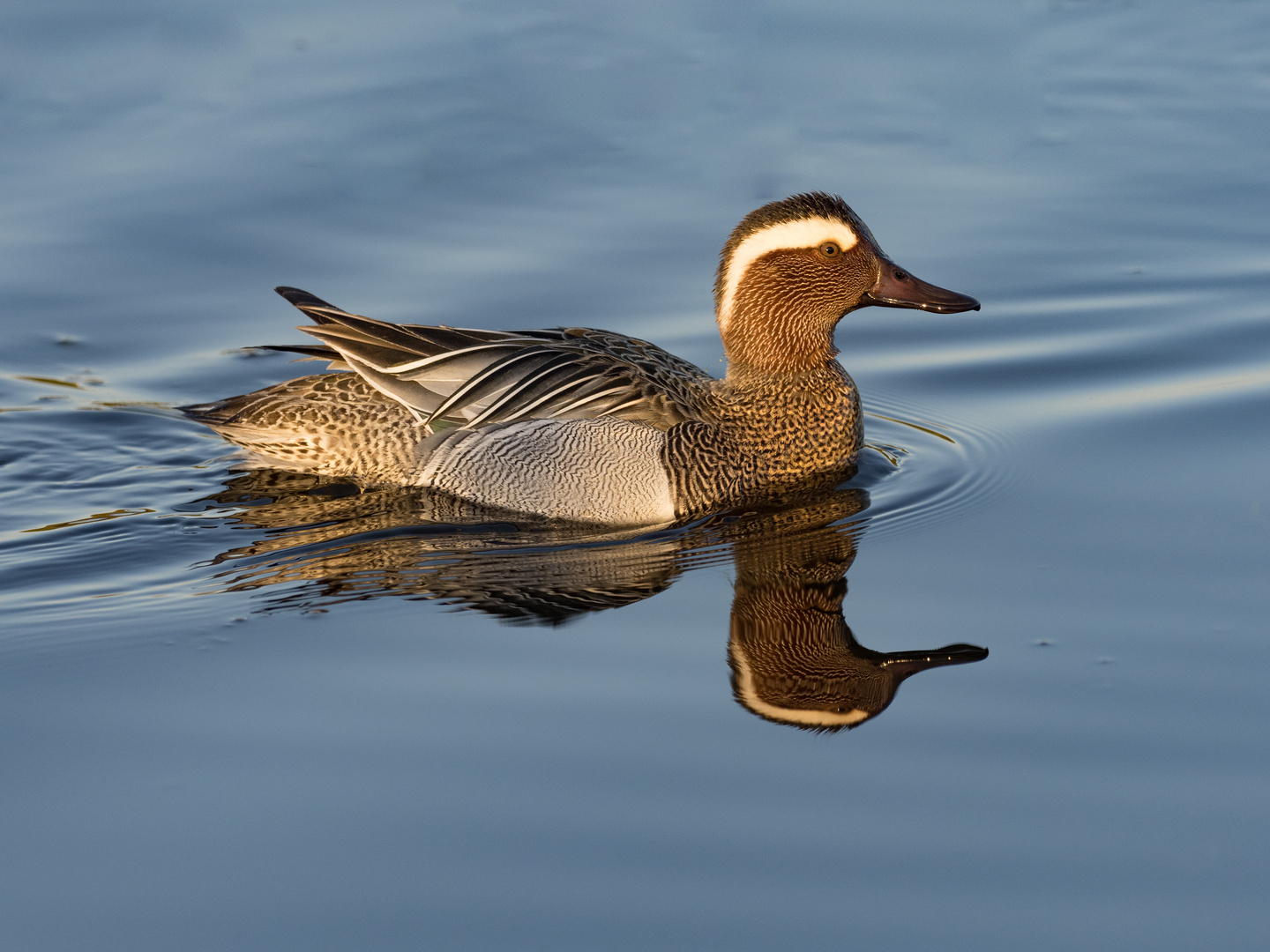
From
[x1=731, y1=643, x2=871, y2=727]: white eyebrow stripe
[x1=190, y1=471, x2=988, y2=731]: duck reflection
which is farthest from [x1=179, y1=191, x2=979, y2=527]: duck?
[x1=731, y1=643, x2=871, y2=727]: white eyebrow stripe

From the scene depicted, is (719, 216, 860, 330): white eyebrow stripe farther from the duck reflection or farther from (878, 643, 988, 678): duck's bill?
(878, 643, 988, 678): duck's bill

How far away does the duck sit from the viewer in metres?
7.59

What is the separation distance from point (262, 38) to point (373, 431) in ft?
21.0

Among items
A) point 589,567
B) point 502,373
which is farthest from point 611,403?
point 589,567

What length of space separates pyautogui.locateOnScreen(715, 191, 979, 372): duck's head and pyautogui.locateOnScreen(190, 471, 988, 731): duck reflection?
0.86 meters

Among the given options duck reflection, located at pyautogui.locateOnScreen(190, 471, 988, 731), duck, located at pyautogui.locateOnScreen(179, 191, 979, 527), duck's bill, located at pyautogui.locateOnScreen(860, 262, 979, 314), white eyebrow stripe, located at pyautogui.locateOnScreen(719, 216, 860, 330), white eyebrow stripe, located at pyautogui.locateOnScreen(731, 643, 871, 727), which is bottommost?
white eyebrow stripe, located at pyautogui.locateOnScreen(731, 643, 871, 727)

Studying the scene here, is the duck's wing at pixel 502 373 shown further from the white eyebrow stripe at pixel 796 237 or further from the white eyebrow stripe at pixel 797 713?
the white eyebrow stripe at pixel 797 713

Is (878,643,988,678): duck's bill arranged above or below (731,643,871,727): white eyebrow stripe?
above

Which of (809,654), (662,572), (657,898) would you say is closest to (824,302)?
(662,572)

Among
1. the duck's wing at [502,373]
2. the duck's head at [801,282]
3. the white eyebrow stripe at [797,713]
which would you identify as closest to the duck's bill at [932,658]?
the white eyebrow stripe at [797,713]

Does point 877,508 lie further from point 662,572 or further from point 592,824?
point 592,824

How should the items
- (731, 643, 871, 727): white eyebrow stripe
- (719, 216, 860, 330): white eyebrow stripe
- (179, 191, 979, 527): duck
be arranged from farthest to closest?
(719, 216, 860, 330): white eyebrow stripe → (179, 191, 979, 527): duck → (731, 643, 871, 727): white eyebrow stripe

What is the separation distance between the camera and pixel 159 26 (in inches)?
523

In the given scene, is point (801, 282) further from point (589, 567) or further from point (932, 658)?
point (932, 658)
